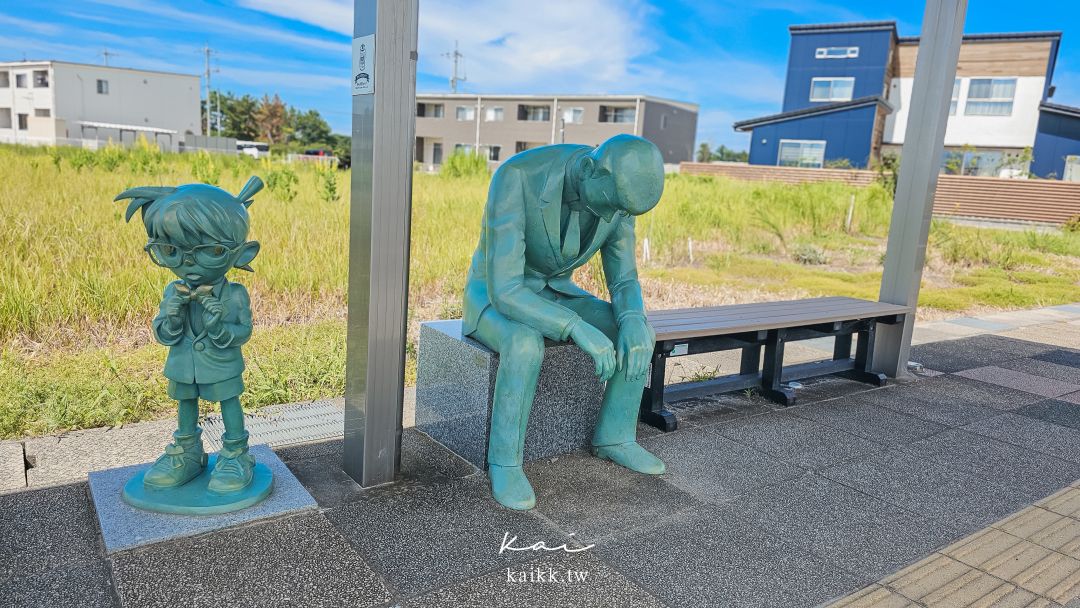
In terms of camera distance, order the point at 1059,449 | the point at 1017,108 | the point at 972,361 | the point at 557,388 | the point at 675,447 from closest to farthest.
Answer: the point at 557,388, the point at 675,447, the point at 1059,449, the point at 972,361, the point at 1017,108

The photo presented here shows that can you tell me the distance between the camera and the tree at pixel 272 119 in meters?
58.5

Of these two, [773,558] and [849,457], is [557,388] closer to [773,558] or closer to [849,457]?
[773,558]

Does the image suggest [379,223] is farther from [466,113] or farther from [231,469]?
[466,113]

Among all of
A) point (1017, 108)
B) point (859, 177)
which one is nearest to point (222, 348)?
point (859, 177)

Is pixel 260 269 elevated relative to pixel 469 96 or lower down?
lower down

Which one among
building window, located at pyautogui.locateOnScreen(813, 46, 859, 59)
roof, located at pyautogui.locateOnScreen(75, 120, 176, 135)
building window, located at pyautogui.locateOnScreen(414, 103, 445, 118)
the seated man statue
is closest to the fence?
building window, located at pyautogui.locateOnScreen(813, 46, 859, 59)

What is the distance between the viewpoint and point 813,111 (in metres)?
30.3

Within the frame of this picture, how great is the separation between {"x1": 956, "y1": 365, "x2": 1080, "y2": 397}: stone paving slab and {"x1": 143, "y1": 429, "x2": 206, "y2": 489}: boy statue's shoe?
510cm

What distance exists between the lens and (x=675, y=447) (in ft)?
11.5

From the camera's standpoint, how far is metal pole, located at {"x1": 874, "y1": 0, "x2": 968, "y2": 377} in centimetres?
448

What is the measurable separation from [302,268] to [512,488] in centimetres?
391

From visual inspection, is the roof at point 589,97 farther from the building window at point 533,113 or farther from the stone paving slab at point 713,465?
the stone paving slab at point 713,465

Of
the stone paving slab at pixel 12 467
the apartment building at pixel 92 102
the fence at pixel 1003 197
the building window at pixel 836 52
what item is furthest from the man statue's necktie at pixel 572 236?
the apartment building at pixel 92 102

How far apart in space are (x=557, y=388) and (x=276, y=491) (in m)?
1.24
